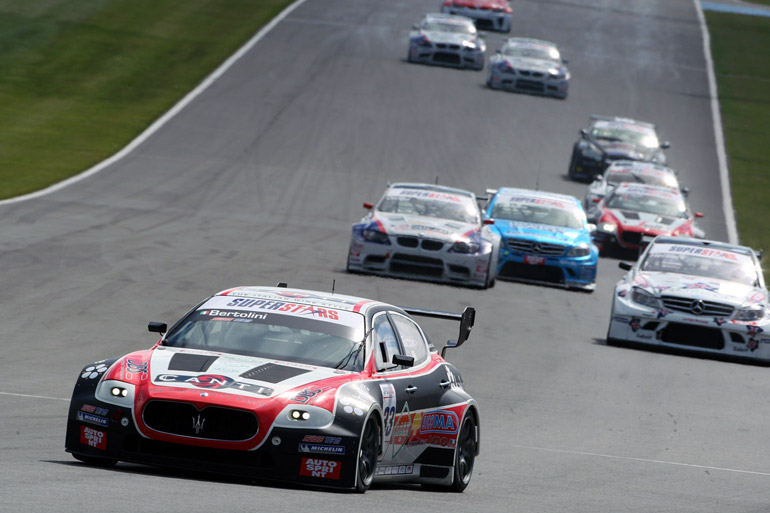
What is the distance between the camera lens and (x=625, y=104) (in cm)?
4344

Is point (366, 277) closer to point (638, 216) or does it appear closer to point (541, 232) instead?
point (541, 232)

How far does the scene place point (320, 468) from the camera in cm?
821

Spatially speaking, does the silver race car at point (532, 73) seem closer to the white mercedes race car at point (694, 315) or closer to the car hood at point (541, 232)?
the car hood at point (541, 232)

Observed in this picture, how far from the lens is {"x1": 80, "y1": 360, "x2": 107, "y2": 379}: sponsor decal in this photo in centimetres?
871

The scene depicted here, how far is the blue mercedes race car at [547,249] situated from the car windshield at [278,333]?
13.7 m

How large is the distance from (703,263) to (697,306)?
147 centimetres

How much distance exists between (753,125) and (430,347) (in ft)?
113

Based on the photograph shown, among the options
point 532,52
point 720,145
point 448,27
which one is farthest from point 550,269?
point 448,27

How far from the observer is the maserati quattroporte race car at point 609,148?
35.4 metres

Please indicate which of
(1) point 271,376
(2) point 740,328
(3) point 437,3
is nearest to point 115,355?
(1) point 271,376

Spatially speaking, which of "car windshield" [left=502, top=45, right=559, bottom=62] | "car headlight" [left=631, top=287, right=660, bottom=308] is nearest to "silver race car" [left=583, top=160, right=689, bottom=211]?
"car windshield" [left=502, top=45, right=559, bottom=62]

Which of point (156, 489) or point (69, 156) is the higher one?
point (156, 489)

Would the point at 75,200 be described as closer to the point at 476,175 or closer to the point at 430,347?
the point at 476,175

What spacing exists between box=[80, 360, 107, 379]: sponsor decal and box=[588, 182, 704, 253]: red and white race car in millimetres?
19027
